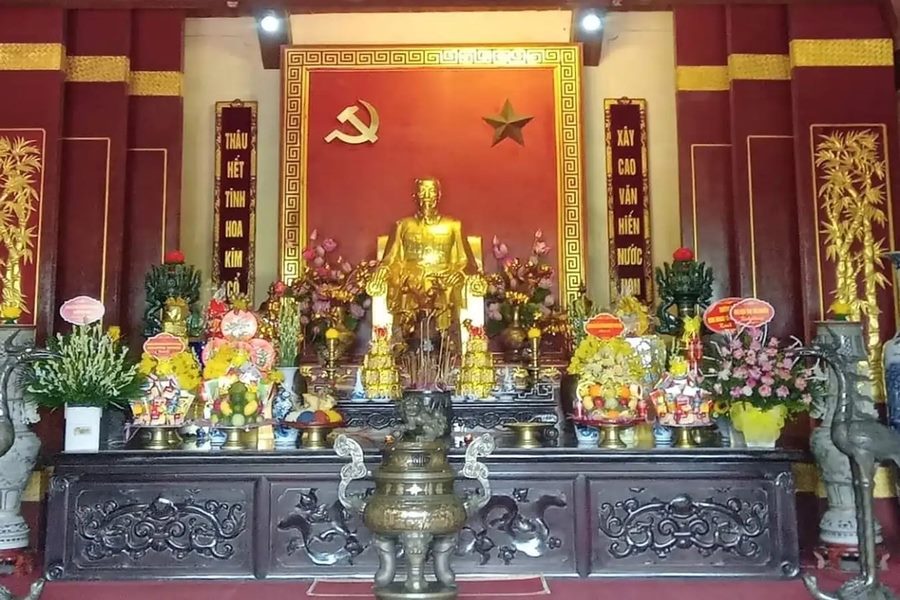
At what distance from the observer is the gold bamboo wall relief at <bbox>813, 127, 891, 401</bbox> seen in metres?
4.95

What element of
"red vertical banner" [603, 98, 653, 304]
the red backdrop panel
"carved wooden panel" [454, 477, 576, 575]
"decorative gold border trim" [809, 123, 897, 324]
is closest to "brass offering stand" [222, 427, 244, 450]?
"carved wooden panel" [454, 477, 576, 575]

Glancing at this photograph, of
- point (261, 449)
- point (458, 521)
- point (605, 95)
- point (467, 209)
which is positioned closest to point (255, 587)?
point (261, 449)

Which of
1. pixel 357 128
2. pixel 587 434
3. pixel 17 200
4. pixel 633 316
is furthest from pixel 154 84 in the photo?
pixel 587 434

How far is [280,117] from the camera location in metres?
5.98

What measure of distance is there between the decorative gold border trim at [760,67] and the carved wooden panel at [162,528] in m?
3.71

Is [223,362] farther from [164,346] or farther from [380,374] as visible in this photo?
[380,374]

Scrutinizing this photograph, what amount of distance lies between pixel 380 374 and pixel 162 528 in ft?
4.96

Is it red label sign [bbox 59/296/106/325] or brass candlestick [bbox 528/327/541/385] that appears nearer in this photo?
red label sign [bbox 59/296/106/325]

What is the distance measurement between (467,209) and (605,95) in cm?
124

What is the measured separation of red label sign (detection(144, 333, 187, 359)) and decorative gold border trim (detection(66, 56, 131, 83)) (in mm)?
2121

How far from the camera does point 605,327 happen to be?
417 cm

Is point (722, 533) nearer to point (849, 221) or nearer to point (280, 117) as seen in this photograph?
point (849, 221)

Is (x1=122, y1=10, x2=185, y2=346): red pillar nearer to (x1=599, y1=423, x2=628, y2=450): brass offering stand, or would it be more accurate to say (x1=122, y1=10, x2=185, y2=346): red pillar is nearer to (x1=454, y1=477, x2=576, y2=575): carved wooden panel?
(x1=454, y1=477, x2=576, y2=575): carved wooden panel

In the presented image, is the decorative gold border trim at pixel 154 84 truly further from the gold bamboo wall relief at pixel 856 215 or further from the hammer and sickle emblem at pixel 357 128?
the gold bamboo wall relief at pixel 856 215
